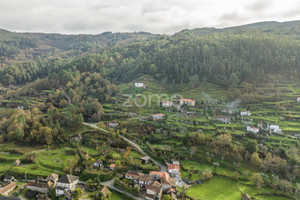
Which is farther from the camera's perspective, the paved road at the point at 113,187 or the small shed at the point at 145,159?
the small shed at the point at 145,159

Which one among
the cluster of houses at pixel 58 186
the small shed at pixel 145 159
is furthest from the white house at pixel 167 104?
the cluster of houses at pixel 58 186

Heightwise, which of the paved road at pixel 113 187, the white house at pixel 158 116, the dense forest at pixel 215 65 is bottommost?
the paved road at pixel 113 187

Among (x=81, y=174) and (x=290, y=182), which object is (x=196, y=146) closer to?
(x=290, y=182)

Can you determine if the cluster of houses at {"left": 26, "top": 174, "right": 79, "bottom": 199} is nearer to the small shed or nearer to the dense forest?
the small shed

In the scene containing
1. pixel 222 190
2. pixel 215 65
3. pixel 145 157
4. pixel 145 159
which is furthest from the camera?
pixel 215 65

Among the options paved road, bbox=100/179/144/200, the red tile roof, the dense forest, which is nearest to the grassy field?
paved road, bbox=100/179/144/200

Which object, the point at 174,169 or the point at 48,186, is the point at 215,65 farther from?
the point at 48,186

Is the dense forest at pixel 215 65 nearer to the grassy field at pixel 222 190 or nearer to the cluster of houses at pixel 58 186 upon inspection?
the grassy field at pixel 222 190

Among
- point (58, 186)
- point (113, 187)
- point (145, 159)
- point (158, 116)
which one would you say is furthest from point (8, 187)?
point (158, 116)

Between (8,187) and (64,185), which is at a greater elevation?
(64,185)
